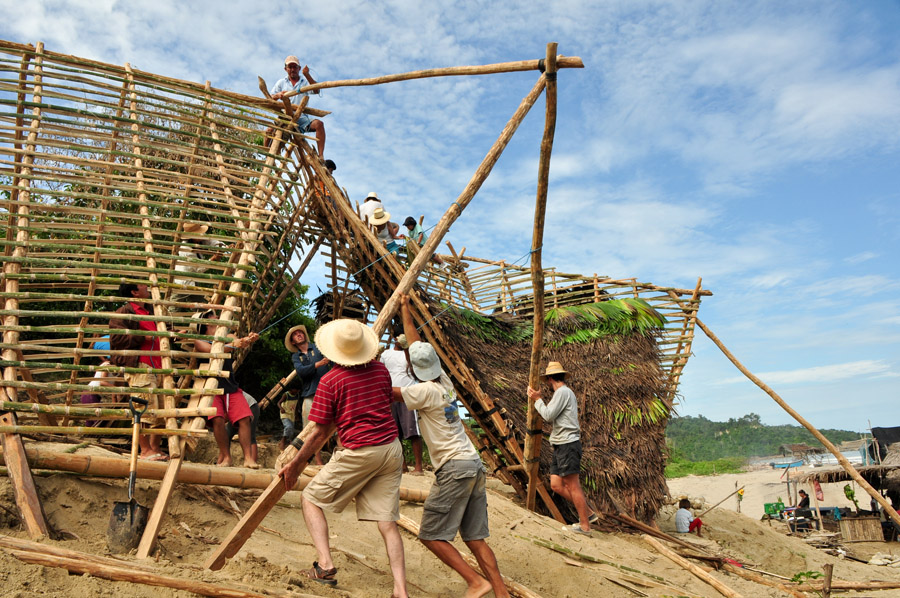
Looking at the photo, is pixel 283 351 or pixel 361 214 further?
pixel 283 351

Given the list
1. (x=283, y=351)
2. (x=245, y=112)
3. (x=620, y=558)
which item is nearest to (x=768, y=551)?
(x=620, y=558)

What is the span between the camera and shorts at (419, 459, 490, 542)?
12.4 feet

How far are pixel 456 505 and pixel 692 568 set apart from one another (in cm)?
318

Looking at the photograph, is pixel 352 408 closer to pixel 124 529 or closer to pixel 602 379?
pixel 124 529

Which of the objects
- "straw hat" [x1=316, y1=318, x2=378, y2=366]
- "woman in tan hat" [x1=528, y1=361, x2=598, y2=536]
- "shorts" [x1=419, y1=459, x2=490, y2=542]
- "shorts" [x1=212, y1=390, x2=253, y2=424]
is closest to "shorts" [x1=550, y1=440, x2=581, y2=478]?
"woman in tan hat" [x1=528, y1=361, x2=598, y2=536]

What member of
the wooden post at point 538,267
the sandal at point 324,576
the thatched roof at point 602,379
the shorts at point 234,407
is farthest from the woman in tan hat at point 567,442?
the sandal at point 324,576

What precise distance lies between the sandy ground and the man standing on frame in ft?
1.13

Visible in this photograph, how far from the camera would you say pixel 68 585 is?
2.73 meters

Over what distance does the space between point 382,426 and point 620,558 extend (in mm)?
3204

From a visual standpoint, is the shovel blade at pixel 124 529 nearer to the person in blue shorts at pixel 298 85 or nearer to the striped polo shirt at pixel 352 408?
the striped polo shirt at pixel 352 408

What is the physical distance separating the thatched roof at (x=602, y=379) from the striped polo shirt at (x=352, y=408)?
3469mm

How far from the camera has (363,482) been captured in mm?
3596

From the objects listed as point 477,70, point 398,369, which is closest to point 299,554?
point 398,369

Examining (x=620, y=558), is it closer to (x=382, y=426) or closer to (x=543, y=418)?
(x=543, y=418)
